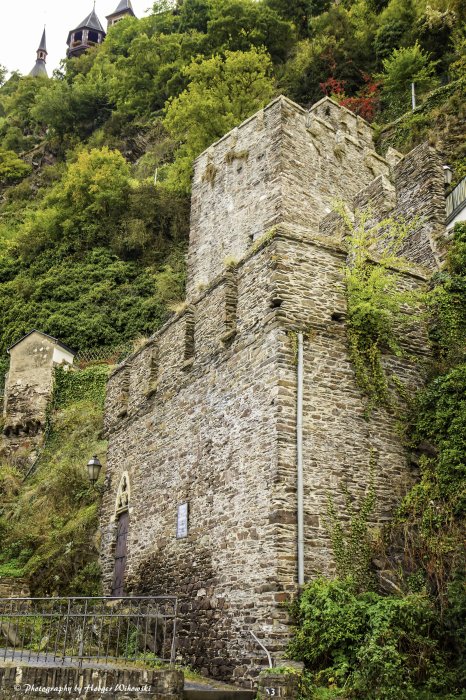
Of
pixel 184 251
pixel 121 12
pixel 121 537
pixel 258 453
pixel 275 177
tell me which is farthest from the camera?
pixel 121 12

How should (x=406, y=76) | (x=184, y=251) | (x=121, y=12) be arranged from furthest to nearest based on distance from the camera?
1. (x=121, y=12)
2. (x=184, y=251)
3. (x=406, y=76)

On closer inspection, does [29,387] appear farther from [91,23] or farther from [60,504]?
[91,23]

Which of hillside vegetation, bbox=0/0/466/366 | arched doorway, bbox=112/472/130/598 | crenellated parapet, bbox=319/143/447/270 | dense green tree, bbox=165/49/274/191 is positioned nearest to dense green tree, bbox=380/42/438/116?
hillside vegetation, bbox=0/0/466/366

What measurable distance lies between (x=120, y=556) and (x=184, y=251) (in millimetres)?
18093

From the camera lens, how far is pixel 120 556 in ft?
43.8

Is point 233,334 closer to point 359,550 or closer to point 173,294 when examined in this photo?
point 359,550

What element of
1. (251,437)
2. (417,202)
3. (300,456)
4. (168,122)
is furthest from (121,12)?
(300,456)

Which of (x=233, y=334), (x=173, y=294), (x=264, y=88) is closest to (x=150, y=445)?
(x=233, y=334)

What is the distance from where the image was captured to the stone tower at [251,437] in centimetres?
866

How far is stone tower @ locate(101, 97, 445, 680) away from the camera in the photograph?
28.4 ft

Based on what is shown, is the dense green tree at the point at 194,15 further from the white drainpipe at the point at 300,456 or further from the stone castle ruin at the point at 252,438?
the white drainpipe at the point at 300,456

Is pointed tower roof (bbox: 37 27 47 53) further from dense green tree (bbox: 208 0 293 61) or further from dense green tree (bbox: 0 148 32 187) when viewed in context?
dense green tree (bbox: 208 0 293 61)

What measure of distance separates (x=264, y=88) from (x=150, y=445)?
17.4 meters

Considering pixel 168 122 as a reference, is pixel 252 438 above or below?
below
